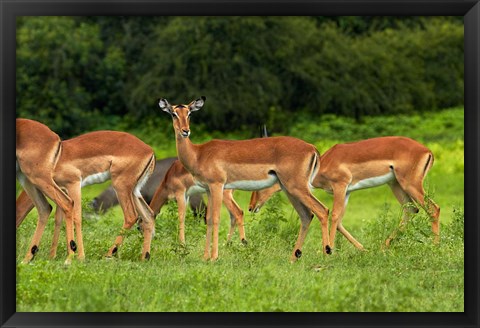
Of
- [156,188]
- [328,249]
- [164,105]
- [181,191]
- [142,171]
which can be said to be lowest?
[156,188]

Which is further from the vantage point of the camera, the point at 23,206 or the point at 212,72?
the point at 212,72

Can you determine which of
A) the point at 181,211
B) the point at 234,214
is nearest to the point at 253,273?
the point at 181,211

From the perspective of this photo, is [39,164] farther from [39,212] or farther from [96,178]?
[96,178]

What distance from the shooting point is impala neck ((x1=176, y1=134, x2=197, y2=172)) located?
9.69 metres

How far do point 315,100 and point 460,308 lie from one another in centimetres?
1719

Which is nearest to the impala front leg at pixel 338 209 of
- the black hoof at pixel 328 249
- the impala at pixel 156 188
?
the black hoof at pixel 328 249

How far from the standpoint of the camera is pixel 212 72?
2380cm

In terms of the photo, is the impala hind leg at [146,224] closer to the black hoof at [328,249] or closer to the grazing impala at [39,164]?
the grazing impala at [39,164]

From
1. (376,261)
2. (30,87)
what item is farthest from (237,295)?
(30,87)

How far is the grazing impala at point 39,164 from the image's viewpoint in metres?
9.10

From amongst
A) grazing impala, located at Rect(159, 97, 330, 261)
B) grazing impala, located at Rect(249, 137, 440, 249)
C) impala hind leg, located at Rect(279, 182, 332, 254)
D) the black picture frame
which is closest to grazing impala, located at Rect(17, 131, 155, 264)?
grazing impala, located at Rect(159, 97, 330, 261)

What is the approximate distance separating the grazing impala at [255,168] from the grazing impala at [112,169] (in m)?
0.42

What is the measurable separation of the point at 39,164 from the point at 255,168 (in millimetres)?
1812
